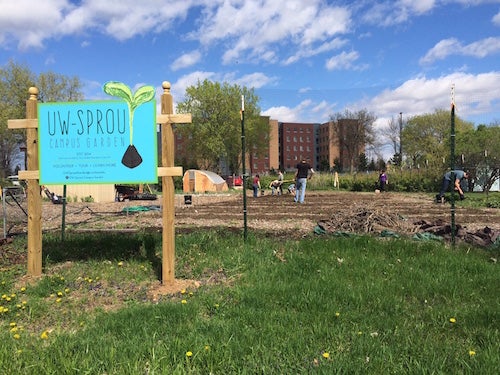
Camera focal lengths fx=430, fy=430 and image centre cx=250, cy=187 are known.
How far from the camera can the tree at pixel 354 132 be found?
8262cm

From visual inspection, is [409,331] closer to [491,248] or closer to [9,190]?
[491,248]

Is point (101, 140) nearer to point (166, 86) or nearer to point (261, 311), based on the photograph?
point (166, 86)

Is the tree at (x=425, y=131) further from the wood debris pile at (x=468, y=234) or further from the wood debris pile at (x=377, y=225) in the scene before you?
the wood debris pile at (x=468, y=234)

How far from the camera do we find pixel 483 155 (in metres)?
30.0

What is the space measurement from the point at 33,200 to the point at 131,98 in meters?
2.00

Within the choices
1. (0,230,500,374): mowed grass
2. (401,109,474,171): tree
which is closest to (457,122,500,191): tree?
(0,230,500,374): mowed grass

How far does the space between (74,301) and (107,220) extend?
832 centimetres

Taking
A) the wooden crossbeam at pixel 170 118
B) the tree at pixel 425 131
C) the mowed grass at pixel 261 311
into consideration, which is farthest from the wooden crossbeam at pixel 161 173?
the tree at pixel 425 131

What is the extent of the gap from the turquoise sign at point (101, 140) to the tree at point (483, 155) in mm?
27327

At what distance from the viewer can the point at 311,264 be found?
232 inches

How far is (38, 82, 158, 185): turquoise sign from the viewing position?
568 centimetres

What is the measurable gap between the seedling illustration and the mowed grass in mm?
1557

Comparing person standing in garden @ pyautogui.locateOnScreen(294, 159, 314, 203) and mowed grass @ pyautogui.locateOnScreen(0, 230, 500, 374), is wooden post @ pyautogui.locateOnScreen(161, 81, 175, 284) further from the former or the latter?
person standing in garden @ pyautogui.locateOnScreen(294, 159, 314, 203)

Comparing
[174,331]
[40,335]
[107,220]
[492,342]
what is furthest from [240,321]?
[107,220]
